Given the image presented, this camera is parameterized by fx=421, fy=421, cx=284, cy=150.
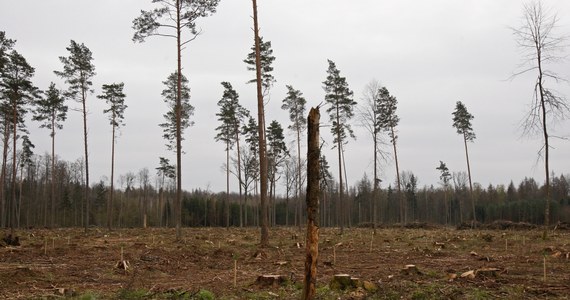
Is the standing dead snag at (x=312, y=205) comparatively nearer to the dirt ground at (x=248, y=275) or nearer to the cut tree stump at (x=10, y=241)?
the dirt ground at (x=248, y=275)

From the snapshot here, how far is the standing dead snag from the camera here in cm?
654

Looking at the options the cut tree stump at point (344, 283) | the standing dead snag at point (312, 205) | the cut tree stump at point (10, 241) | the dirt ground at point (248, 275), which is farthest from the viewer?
the cut tree stump at point (10, 241)

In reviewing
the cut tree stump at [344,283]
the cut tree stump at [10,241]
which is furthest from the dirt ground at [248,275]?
the cut tree stump at [10,241]

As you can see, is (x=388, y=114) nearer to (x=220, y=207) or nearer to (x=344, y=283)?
(x=344, y=283)

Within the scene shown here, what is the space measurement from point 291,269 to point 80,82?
2488cm

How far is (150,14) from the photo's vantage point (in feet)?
71.4

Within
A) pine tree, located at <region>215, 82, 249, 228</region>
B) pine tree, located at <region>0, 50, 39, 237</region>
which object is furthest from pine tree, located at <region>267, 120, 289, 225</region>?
pine tree, located at <region>0, 50, 39, 237</region>

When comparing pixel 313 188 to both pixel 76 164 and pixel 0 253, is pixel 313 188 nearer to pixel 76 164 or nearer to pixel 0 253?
pixel 0 253

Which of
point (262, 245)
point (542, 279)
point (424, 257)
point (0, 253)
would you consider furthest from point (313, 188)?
point (0, 253)

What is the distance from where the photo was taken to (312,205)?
6.66 metres

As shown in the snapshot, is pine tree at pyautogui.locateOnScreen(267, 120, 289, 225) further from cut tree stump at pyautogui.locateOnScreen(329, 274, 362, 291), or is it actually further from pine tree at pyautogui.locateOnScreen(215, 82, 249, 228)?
cut tree stump at pyautogui.locateOnScreen(329, 274, 362, 291)

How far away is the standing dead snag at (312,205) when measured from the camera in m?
6.54

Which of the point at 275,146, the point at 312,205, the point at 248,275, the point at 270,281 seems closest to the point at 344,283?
the point at 270,281

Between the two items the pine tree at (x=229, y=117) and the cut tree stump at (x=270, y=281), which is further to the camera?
the pine tree at (x=229, y=117)
